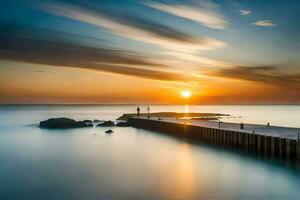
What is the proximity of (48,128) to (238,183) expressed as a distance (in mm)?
44933

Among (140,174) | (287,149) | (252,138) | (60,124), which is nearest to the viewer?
(140,174)

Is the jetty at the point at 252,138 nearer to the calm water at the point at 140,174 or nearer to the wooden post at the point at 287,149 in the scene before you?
the wooden post at the point at 287,149

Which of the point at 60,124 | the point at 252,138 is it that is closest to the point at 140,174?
the point at 252,138

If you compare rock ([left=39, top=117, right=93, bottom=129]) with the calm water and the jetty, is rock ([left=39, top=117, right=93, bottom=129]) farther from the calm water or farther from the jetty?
the calm water

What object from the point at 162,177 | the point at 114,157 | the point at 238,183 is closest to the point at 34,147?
the point at 114,157

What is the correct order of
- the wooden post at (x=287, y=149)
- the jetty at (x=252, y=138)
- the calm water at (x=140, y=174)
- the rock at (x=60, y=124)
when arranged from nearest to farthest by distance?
the calm water at (x=140, y=174)
the wooden post at (x=287, y=149)
the jetty at (x=252, y=138)
the rock at (x=60, y=124)

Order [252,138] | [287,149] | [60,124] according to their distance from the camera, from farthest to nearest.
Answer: [60,124], [252,138], [287,149]

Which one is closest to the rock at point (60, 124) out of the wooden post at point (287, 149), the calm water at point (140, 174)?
the calm water at point (140, 174)

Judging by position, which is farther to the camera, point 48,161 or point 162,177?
point 48,161

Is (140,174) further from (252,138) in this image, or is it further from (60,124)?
(60,124)

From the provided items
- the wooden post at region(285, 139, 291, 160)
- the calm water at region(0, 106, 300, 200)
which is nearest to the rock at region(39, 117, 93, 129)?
the calm water at region(0, 106, 300, 200)

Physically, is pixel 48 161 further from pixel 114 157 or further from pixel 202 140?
pixel 202 140

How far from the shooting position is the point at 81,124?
6562 cm

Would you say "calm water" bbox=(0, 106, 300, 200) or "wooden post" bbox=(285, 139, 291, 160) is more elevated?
"wooden post" bbox=(285, 139, 291, 160)
